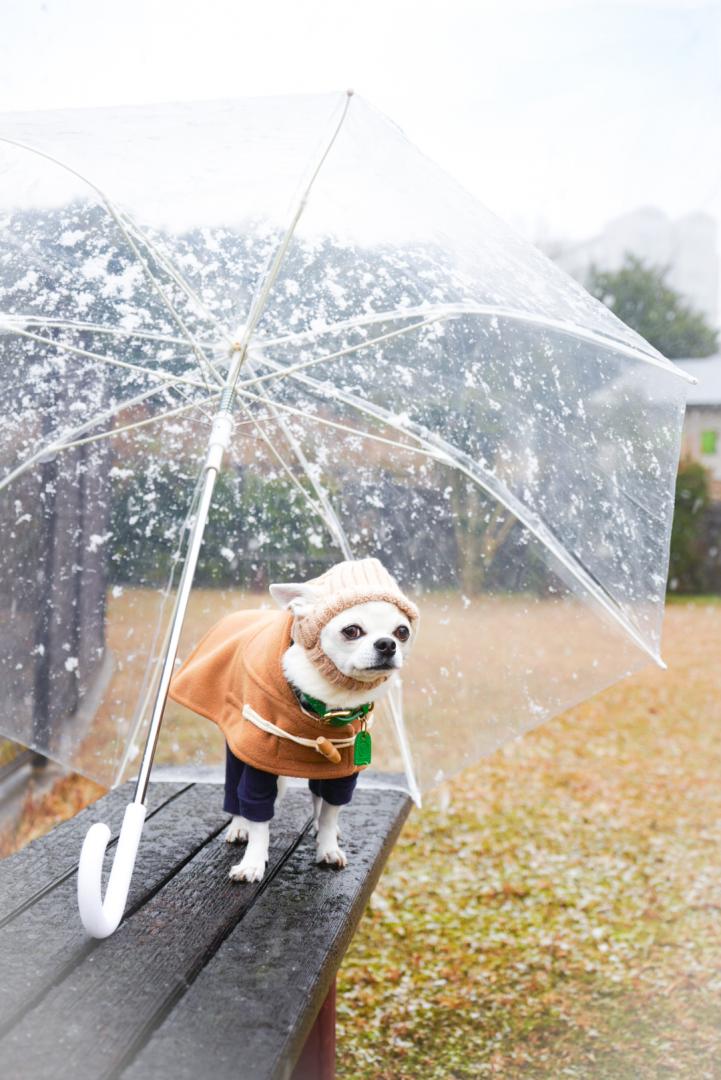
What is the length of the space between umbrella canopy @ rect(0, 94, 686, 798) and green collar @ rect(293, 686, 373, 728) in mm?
445

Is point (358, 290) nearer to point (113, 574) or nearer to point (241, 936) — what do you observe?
point (113, 574)

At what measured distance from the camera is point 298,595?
5.22ft

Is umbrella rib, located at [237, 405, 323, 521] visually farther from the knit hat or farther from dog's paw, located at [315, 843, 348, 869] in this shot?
dog's paw, located at [315, 843, 348, 869]

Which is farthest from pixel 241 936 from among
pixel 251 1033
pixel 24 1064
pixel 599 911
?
pixel 599 911

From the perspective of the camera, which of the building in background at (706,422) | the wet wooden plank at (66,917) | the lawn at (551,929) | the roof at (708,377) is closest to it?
the wet wooden plank at (66,917)

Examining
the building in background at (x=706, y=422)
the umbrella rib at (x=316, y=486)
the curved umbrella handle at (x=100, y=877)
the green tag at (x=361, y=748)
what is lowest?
the curved umbrella handle at (x=100, y=877)

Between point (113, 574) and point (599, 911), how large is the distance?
2.46 m

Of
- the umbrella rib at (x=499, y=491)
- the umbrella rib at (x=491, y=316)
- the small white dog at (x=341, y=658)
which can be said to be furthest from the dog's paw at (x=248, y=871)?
the umbrella rib at (x=491, y=316)

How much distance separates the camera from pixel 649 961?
3174mm

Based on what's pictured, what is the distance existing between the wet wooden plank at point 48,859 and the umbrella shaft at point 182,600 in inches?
9.0

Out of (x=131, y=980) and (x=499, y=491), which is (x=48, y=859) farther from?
(x=499, y=491)

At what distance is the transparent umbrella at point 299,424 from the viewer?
163 cm

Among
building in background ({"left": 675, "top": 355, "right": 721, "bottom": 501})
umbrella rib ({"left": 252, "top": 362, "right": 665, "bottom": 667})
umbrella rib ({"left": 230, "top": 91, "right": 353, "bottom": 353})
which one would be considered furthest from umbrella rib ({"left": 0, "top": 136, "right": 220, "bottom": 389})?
building in background ({"left": 675, "top": 355, "right": 721, "bottom": 501})

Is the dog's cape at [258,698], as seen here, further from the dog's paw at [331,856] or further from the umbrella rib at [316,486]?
the umbrella rib at [316,486]
